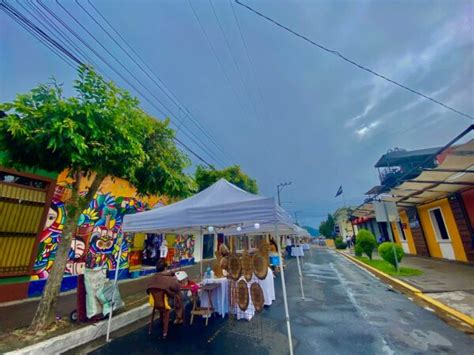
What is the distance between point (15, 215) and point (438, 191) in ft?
52.5

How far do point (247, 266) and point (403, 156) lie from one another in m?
22.7

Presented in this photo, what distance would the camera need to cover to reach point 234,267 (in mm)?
4844

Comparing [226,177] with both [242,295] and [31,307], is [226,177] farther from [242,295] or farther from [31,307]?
[31,307]

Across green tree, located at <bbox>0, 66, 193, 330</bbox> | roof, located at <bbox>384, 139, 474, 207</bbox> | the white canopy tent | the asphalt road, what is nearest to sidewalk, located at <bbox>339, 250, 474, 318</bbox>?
the asphalt road

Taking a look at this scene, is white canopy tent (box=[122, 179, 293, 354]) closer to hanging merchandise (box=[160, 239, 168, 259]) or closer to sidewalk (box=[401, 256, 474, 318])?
sidewalk (box=[401, 256, 474, 318])

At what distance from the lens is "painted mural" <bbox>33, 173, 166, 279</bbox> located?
6.04 meters

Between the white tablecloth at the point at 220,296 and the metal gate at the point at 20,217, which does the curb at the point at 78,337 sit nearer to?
the white tablecloth at the point at 220,296

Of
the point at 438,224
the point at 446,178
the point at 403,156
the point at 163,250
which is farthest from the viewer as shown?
the point at 403,156

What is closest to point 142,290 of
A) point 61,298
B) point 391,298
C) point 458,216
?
point 61,298

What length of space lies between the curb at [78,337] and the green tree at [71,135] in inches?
27.9

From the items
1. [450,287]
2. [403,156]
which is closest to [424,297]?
[450,287]

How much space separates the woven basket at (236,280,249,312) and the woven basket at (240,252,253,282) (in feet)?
0.54

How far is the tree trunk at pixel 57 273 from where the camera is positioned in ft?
12.0

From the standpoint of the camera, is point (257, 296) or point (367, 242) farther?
point (367, 242)
